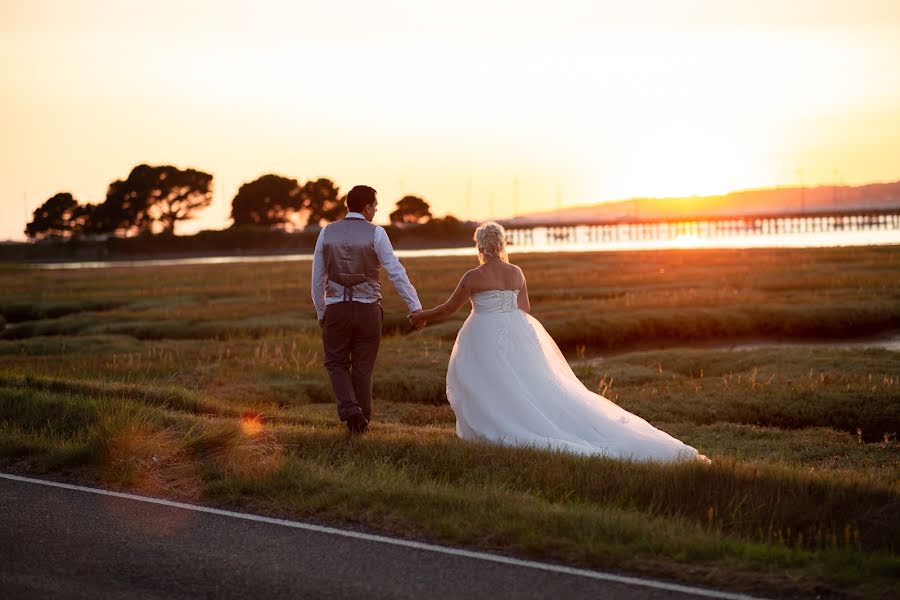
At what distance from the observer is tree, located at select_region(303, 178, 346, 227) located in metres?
193

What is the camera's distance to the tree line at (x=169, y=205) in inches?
6890

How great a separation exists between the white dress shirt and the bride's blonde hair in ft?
3.09

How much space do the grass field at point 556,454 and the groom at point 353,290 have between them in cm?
76

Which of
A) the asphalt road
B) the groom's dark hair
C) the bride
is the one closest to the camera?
the asphalt road

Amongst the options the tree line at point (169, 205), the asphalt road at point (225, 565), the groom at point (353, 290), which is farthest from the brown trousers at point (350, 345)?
the tree line at point (169, 205)

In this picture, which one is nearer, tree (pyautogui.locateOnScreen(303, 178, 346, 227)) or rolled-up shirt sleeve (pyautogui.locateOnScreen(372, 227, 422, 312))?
rolled-up shirt sleeve (pyautogui.locateOnScreen(372, 227, 422, 312))

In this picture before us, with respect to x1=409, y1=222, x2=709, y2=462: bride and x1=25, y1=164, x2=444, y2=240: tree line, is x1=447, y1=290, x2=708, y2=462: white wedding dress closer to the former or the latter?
x1=409, y1=222, x2=709, y2=462: bride

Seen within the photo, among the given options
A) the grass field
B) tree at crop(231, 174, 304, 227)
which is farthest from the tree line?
the grass field

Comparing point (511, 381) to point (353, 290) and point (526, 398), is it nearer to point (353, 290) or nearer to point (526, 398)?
point (526, 398)

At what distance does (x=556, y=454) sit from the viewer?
11.3 metres

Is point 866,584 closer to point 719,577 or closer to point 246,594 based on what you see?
point 719,577

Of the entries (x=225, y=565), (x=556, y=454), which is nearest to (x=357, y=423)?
(x=556, y=454)

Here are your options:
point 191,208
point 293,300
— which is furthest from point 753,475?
point 191,208

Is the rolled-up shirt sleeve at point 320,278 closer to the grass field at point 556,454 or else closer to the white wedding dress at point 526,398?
the grass field at point 556,454
